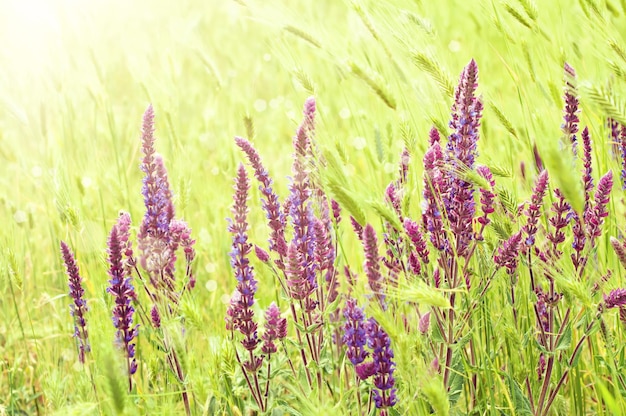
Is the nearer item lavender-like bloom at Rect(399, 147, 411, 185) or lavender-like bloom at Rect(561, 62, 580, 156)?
lavender-like bloom at Rect(561, 62, 580, 156)

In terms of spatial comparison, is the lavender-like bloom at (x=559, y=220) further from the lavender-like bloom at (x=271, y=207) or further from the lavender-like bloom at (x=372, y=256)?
the lavender-like bloom at (x=271, y=207)

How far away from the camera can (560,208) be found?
1.64 metres

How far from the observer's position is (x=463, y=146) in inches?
61.6

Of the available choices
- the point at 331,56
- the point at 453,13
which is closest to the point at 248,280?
the point at 331,56

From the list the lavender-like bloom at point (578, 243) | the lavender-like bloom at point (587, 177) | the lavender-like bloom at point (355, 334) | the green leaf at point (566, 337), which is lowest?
the green leaf at point (566, 337)

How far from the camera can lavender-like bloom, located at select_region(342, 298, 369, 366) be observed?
5.37ft

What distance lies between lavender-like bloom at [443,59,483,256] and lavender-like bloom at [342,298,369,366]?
0.96 ft

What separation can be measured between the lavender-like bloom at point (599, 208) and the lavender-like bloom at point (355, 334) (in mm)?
564

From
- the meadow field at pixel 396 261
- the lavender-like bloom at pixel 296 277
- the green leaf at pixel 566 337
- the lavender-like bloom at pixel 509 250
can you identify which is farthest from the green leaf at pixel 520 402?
the lavender-like bloom at pixel 296 277

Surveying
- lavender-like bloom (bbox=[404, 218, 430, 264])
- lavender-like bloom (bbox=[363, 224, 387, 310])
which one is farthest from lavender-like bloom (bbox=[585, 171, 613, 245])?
lavender-like bloom (bbox=[363, 224, 387, 310])

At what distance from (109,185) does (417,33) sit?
3.68ft

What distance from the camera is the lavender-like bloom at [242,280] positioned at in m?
1.63

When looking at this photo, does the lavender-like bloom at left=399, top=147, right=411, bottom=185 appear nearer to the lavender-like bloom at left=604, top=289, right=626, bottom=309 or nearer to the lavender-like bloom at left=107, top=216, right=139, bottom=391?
the lavender-like bloom at left=604, top=289, right=626, bottom=309

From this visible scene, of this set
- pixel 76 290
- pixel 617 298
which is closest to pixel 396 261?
pixel 617 298
